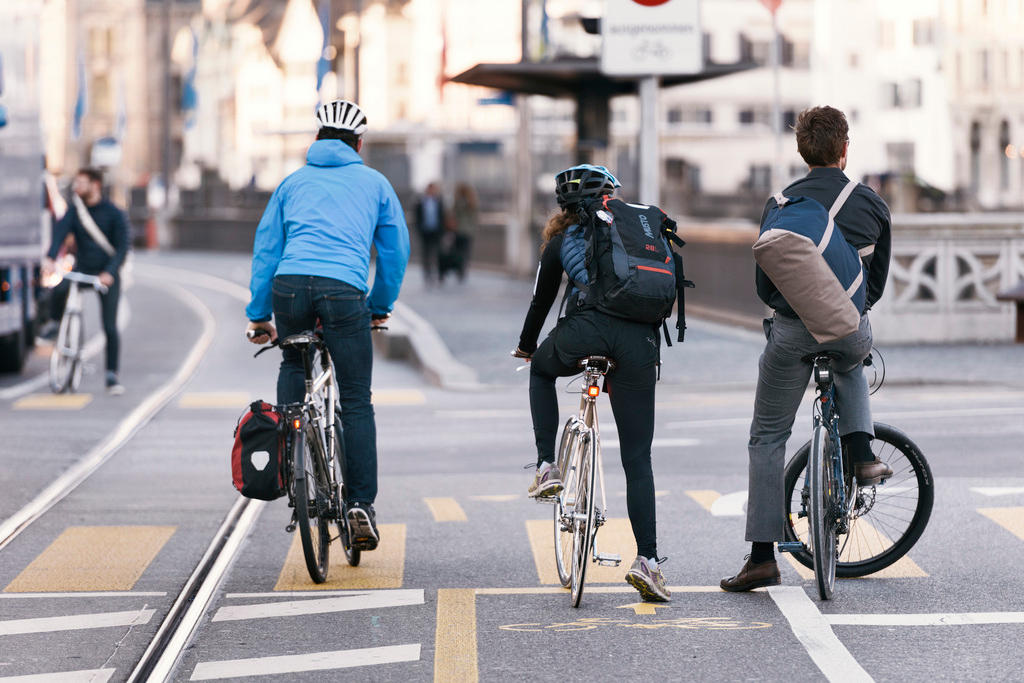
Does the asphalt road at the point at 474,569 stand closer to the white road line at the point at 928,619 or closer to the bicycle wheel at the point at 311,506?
the white road line at the point at 928,619

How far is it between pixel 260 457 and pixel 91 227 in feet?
28.9

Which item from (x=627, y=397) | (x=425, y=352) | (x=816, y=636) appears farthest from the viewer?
(x=425, y=352)

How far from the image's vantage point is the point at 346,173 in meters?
7.48

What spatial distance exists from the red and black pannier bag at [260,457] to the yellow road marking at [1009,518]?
3.30 m

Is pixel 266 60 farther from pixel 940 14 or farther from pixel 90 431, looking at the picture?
pixel 90 431

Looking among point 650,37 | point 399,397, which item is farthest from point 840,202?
point 650,37

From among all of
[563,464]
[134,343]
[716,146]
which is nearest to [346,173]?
[563,464]

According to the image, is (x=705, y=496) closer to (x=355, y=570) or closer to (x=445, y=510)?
(x=445, y=510)

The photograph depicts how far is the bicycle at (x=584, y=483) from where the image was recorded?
21.5ft

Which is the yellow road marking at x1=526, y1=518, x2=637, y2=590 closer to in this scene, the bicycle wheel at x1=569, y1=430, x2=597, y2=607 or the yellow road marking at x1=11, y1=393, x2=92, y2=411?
the bicycle wheel at x1=569, y1=430, x2=597, y2=607

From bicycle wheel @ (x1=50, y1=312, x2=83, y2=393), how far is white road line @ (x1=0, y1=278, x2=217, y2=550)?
2.21ft

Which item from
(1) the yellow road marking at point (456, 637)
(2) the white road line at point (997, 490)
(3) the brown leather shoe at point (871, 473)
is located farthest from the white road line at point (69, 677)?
(2) the white road line at point (997, 490)

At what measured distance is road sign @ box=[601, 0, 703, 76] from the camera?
15.9 m

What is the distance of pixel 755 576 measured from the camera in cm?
693
